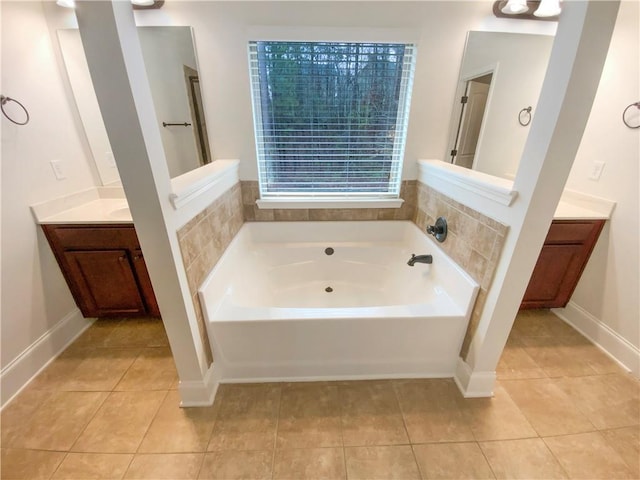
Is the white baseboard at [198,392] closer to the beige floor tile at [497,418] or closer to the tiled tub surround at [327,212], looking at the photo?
the tiled tub surround at [327,212]

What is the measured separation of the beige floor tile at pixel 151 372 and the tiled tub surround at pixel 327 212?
1132 mm

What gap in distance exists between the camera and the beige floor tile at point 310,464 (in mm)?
1110

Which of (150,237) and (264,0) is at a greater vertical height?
(264,0)

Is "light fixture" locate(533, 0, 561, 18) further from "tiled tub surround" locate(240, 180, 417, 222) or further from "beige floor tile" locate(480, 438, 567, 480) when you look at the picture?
"beige floor tile" locate(480, 438, 567, 480)

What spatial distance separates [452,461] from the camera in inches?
45.7

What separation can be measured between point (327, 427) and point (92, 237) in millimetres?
1777

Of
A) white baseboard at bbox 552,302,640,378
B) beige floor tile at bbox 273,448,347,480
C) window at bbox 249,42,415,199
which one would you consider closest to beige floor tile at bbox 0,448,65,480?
beige floor tile at bbox 273,448,347,480

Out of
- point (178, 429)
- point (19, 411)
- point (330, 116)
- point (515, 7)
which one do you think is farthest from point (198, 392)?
point (515, 7)

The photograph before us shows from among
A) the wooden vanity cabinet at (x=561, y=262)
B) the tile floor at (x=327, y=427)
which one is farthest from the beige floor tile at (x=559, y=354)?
the wooden vanity cabinet at (x=561, y=262)

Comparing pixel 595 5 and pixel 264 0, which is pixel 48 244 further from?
pixel 595 5

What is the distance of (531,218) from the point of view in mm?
1029

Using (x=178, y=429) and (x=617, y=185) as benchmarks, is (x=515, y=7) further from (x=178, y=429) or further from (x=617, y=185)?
(x=178, y=429)

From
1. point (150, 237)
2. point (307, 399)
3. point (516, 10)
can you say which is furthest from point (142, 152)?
point (516, 10)

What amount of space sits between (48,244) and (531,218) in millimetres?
2612
